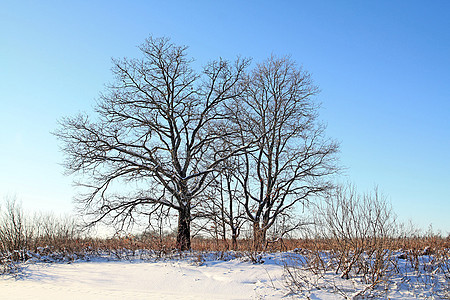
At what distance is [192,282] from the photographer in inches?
412

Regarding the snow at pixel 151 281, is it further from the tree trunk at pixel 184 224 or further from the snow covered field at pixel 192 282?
the tree trunk at pixel 184 224

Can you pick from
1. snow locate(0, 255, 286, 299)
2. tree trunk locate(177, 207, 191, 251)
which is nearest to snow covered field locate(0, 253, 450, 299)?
snow locate(0, 255, 286, 299)

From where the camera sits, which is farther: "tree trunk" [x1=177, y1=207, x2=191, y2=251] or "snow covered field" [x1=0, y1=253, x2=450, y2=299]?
"tree trunk" [x1=177, y1=207, x2=191, y2=251]

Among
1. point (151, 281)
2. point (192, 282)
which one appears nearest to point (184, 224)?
point (151, 281)

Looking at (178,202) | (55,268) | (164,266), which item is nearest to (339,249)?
(164,266)

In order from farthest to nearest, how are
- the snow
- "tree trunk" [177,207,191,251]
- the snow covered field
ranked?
"tree trunk" [177,207,191,251] → the snow → the snow covered field

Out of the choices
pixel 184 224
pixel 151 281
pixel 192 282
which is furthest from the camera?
pixel 184 224

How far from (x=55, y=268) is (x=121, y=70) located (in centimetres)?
1020

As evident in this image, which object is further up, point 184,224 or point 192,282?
point 184,224

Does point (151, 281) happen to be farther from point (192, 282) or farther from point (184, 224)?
point (184, 224)

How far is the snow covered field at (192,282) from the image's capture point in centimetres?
847

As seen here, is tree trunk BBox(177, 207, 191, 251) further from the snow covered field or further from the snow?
the snow

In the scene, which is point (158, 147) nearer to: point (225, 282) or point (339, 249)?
point (225, 282)

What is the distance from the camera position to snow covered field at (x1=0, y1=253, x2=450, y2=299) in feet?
27.8
